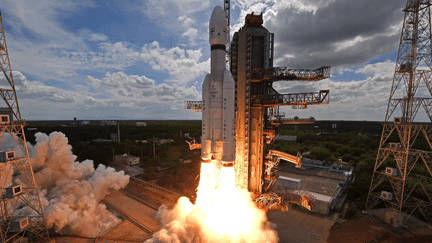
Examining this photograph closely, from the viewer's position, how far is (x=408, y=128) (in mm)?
21766

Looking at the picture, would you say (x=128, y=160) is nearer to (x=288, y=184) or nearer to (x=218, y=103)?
(x=288, y=184)

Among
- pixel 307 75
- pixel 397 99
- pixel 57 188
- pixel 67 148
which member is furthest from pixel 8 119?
pixel 397 99

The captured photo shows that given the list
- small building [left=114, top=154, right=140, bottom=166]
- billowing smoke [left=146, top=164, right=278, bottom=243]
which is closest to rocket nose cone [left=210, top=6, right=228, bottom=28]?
billowing smoke [left=146, top=164, right=278, bottom=243]

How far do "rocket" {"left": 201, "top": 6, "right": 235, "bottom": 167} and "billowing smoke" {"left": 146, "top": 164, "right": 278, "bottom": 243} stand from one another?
6.23 feet

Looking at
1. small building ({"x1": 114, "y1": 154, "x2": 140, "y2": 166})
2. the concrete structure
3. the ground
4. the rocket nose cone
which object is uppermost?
→ the rocket nose cone

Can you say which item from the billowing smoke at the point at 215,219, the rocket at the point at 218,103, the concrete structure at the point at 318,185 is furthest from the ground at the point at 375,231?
the rocket at the point at 218,103

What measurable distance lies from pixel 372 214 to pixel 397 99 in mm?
14394

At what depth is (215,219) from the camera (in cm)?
1728

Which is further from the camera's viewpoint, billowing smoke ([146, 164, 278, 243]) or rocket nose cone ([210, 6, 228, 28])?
rocket nose cone ([210, 6, 228, 28])

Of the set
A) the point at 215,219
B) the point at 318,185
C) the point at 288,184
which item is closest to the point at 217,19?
the point at 215,219

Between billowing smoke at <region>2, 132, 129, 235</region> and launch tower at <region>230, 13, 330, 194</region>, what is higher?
launch tower at <region>230, 13, 330, 194</region>

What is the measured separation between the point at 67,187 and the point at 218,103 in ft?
70.8

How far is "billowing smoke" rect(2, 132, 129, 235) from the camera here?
786 inches

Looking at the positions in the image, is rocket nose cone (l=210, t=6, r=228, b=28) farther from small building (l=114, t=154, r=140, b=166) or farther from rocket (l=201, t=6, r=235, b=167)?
small building (l=114, t=154, r=140, b=166)
